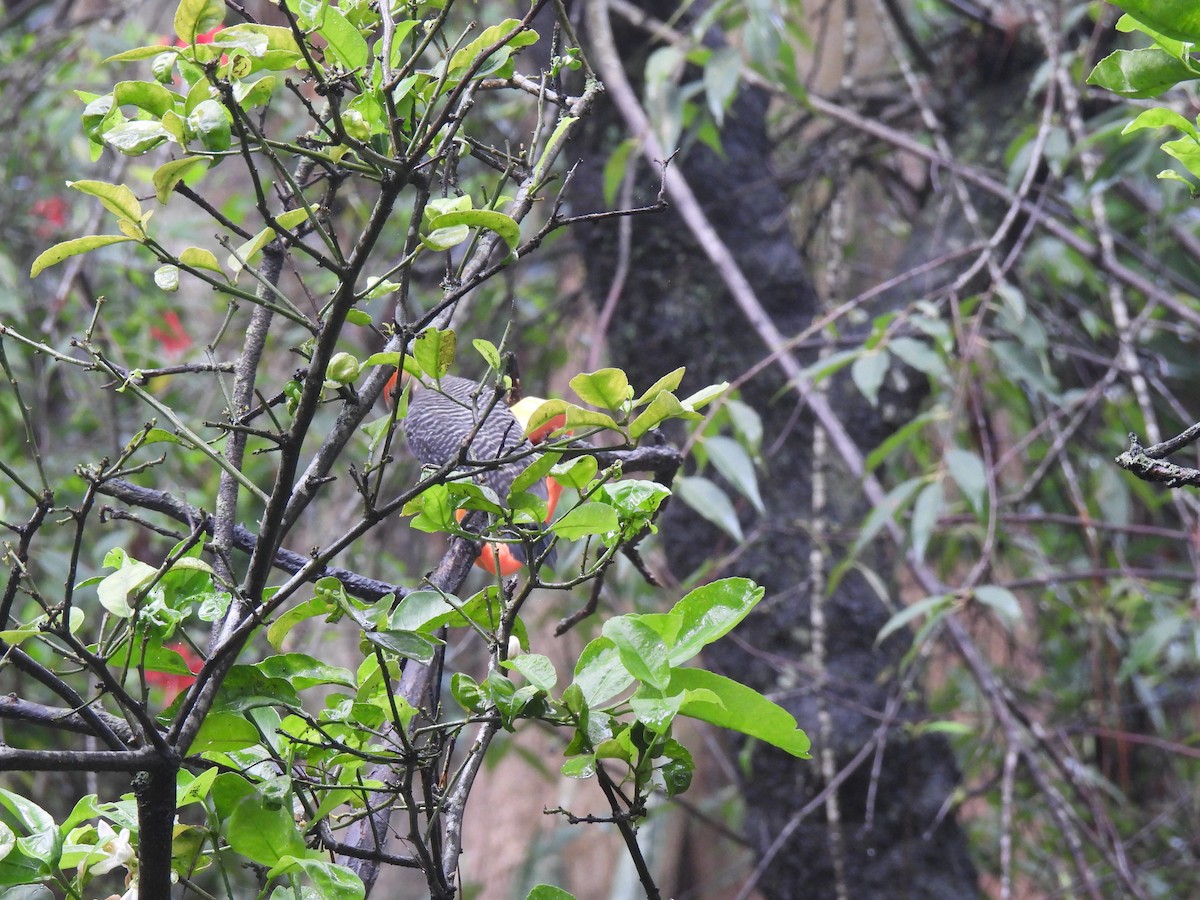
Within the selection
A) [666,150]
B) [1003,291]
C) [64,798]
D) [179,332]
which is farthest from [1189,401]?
[64,798]

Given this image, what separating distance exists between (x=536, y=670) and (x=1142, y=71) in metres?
0.41

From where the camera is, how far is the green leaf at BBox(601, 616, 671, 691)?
50 cm

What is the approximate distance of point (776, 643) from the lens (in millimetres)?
1893

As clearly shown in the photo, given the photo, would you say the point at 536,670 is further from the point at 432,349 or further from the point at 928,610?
the point at 928,610

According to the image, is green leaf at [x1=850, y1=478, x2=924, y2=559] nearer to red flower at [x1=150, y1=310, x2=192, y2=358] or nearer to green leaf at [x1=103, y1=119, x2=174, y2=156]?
green leaf at [x1=103, y1=119, x2=174, y2=156]

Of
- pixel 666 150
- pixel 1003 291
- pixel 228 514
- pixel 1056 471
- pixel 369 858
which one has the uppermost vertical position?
pixel 666 150

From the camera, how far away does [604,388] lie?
0.56 meters

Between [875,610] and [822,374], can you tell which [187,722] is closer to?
[822,374]

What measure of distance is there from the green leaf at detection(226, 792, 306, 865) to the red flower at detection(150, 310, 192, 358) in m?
2.30

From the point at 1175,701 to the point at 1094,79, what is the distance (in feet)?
7.97

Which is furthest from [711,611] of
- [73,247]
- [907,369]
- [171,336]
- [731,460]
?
[171,336]

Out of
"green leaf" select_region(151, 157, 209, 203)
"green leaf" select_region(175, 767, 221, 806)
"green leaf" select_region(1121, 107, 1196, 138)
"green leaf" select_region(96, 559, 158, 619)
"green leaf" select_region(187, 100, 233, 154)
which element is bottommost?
"green leaf" select_region(175, 767, 221, 806)

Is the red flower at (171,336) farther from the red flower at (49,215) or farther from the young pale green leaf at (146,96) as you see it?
the young pale green leaf at (146,96)

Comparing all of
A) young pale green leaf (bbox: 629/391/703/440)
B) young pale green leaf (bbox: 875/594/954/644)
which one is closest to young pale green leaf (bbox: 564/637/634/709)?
young pale green leaf (bbox: 629/391/703/440)
